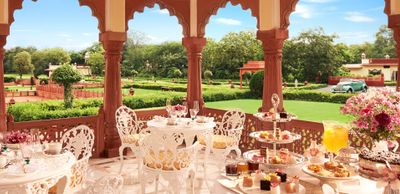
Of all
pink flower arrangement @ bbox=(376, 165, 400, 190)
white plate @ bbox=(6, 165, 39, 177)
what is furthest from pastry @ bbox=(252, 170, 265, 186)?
white plate @ bbox=(6, 165, 39, 177)

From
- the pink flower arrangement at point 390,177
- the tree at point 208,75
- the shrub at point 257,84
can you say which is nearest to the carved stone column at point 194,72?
the shrub at point 257,84

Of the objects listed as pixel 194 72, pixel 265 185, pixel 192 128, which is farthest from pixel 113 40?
pixel 265 185

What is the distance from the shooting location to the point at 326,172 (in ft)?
7.77

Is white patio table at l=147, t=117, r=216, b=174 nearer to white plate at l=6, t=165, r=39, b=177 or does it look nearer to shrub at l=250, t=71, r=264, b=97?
white plate at l=6, t=165, r=39, b=177

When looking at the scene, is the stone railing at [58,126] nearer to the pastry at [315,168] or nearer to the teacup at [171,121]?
the teacup at [171,121]

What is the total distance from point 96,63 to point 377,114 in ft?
29.8

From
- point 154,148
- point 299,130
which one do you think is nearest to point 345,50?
point 299,130

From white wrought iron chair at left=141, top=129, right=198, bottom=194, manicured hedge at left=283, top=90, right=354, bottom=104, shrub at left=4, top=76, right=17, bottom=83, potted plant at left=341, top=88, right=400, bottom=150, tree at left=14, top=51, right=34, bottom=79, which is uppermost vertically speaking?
tree at left=14, top=51, right=34, bottom=79

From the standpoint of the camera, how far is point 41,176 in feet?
9.30

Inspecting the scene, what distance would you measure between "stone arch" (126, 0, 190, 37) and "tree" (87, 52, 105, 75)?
3.75 metres

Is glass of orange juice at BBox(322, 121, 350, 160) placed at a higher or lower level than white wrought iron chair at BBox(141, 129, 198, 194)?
higher

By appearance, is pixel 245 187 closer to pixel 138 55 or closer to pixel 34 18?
pixel 138 55

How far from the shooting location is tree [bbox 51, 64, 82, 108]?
8156 mm

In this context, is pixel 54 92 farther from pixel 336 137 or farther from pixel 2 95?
pixel 336 137
